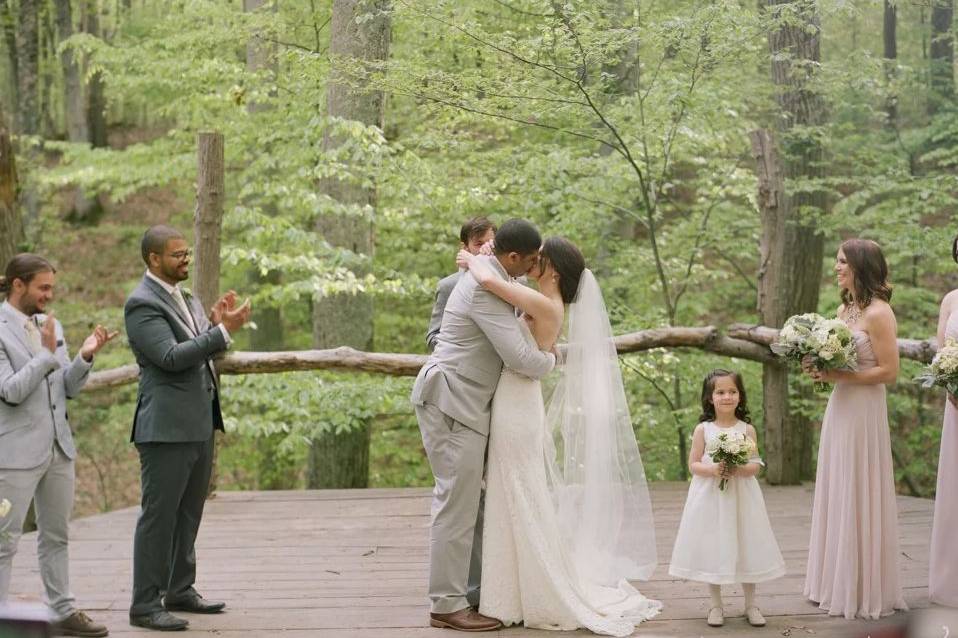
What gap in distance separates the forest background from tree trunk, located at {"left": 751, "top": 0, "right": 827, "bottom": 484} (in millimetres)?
26

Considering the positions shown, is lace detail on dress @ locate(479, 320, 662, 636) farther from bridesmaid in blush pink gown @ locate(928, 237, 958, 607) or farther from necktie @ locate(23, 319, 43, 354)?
necktie @ locate(23, 319, 43, 354)

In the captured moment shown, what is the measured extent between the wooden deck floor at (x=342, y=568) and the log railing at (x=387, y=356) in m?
1.00

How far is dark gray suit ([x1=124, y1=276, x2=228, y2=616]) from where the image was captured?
466cm

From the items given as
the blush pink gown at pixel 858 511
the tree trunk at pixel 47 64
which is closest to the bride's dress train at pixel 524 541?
the blush pink gown at pixel 858 511

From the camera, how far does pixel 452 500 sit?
15.6 ft

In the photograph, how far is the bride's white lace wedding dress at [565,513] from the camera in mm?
4734

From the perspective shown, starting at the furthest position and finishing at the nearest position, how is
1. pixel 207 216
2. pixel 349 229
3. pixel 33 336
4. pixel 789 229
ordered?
pixel 349 229 → pixel 789 229 → pixel 207 216 → pixel 33 336

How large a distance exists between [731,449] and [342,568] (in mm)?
2517

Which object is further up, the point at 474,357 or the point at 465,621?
the point at 474,357

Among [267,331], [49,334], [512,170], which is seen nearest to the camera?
[49,334]

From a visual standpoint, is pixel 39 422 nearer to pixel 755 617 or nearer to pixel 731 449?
pixel 731 449

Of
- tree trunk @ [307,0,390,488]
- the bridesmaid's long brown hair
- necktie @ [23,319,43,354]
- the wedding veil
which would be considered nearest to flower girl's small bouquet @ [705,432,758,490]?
the wedding veil

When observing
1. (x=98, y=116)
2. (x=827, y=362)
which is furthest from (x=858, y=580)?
(x=98, y=116)

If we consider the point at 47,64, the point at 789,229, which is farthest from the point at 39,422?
the point at 47,64
